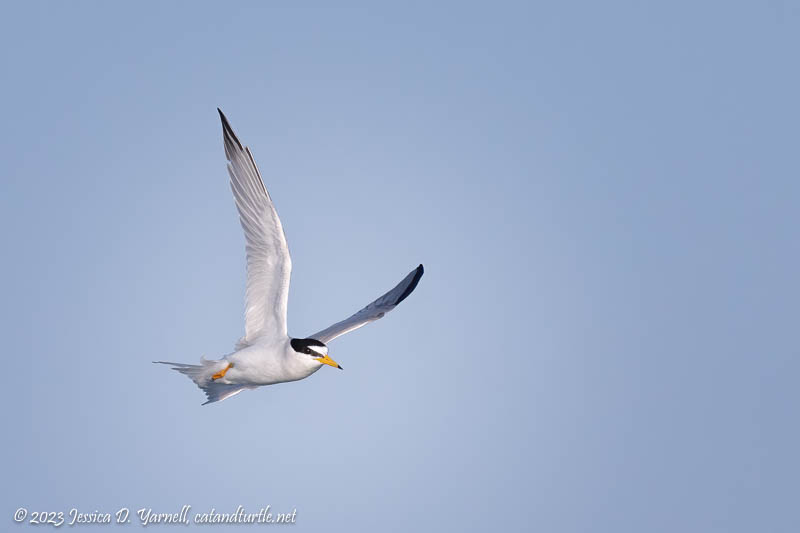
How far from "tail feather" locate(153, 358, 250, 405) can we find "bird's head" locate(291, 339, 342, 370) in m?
1.82

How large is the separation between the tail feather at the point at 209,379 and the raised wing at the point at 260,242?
123cm

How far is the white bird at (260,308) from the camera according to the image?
858 inches

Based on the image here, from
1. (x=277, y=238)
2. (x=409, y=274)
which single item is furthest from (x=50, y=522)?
(x=409, y=274)

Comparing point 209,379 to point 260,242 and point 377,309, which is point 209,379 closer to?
point 260,242

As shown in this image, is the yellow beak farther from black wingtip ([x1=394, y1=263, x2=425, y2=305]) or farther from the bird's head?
black wingtip ([x1=394, y1=263, x2=425, y2=305])

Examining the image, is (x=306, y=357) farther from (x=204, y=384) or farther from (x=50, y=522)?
(x=50, y=522)

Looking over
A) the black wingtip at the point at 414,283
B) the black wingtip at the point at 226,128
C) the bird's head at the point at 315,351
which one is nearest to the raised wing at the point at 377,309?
the black wingtip at the point at 414,283

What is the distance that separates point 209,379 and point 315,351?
9.06ft

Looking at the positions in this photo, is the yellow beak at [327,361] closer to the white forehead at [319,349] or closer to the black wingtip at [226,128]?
the white forehead at [319,349]

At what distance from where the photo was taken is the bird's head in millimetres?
21391

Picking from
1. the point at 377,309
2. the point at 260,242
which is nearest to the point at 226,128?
the point at 260,242

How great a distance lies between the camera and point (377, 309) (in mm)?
26109

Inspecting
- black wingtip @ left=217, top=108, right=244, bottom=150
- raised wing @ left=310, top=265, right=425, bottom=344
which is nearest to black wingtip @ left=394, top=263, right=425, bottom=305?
A: raised wing @ left=310, top=265, right=425, bottom=344

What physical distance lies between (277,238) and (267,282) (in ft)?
3.17
